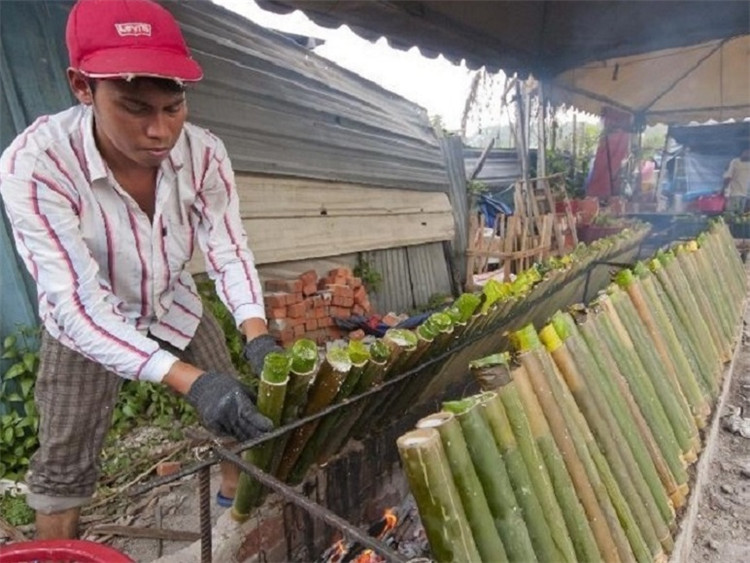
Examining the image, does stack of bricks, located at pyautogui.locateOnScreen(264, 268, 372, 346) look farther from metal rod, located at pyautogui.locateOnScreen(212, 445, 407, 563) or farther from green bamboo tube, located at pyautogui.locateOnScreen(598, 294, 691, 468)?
metal rod, located at pyautogui.locateOnScreen(212, 445, 407, 563)

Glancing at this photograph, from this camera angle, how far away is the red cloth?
1191cm

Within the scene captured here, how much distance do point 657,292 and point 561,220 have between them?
6.76 meters

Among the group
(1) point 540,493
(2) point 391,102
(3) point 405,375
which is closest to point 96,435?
(3) point 405,375

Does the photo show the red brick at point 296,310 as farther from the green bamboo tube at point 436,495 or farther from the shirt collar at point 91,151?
the green bamboo tube at point 436,495

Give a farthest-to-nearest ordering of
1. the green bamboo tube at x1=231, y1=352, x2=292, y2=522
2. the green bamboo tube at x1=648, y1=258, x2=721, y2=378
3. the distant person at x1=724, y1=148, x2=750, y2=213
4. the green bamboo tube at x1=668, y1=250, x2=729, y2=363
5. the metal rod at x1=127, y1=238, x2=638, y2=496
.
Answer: the distant person at x1=724, y1=148, x2=750, y2=213, the green bamboo tube at x1=668, y1=250, x2=729, y2=363, the green bamboo tube at x1=648, y1=258, x2=721, y2=378, the green bamboo tube at x1=231, y1=352, x2=292, y2=522, the metal rod at x1=127, y1=238, x2=638, y2=496

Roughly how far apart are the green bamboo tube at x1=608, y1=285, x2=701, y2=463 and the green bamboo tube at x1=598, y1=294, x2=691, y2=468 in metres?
0.03

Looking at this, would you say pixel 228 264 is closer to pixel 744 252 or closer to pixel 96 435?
pixel 96 435

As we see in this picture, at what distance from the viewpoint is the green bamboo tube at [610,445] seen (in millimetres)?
1748

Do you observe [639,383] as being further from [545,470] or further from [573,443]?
[545,470]

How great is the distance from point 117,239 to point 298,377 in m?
0.90

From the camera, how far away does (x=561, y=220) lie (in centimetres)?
928

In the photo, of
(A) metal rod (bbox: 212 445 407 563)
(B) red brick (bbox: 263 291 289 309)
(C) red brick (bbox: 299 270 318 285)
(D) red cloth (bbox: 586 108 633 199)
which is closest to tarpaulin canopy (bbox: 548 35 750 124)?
(D) red cloth (bbox: 586 108 633 199)

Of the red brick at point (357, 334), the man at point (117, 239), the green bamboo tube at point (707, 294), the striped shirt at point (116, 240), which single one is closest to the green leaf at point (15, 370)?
the man at point (117, 239)

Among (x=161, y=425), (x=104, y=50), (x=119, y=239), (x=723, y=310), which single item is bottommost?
(x=161, y=425)
